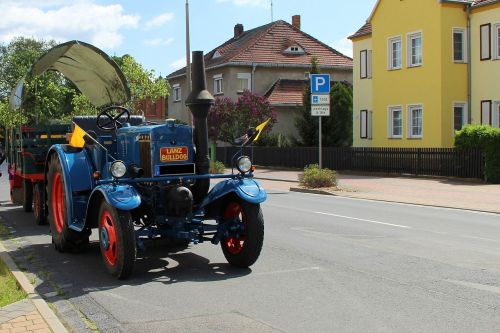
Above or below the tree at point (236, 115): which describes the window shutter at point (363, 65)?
above

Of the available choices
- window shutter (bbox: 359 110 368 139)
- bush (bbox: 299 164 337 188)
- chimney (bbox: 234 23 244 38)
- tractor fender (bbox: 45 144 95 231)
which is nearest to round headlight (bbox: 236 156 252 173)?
tractor fender (bbox: 45 144 95 231)

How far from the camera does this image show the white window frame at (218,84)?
45.4m

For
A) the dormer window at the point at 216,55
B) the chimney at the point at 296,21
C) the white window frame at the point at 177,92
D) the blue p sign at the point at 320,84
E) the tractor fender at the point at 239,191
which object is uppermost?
the chimney at the point at 296,21

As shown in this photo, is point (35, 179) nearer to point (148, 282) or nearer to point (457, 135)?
point (148, 282)

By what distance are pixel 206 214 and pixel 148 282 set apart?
1.24m

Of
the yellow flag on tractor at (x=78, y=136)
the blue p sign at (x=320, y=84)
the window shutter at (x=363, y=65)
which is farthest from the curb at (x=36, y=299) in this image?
the window shutter at (x=363, y=65)

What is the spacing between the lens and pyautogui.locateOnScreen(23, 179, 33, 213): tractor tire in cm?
1321

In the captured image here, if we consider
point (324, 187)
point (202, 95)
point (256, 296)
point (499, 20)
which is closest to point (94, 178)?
point (202, 95)

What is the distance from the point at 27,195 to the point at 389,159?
661 inches

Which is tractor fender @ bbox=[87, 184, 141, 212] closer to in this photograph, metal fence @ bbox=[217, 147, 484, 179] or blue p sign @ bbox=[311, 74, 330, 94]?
blue p sign @ bbox=[311, 74, 330, 94]

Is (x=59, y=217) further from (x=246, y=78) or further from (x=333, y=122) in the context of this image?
(x=246, y=78)

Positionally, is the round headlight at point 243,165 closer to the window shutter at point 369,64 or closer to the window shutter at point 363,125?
the window shutter at point 363,125

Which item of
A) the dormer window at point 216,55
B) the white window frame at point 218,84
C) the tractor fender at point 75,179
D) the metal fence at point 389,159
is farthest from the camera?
the dormer window at point 216,55

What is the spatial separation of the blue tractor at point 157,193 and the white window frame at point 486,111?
21278 millimetres
